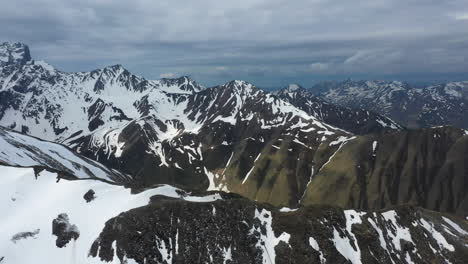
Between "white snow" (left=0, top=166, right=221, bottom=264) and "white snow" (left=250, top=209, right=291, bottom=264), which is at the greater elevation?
"white snow" (left=0, top=166, right=221, bottom=264)

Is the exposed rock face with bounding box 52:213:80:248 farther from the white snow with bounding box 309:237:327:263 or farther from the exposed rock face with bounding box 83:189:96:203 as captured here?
the white snow with bounding box 309:237:327:263

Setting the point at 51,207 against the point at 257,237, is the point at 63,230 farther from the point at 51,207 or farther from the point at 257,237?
the point at 257,237

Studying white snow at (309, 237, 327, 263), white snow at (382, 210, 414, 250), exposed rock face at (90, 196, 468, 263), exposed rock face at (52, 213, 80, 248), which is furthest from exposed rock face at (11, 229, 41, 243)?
white snow at (382, 210, 414, 250)

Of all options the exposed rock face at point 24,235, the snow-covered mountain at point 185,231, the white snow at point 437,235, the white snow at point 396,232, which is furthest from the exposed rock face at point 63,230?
the white snow at point 437,235

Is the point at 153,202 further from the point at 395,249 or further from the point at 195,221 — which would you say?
the point at 395,249

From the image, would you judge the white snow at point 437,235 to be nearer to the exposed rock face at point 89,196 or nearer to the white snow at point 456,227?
the white snow at point 456,227
